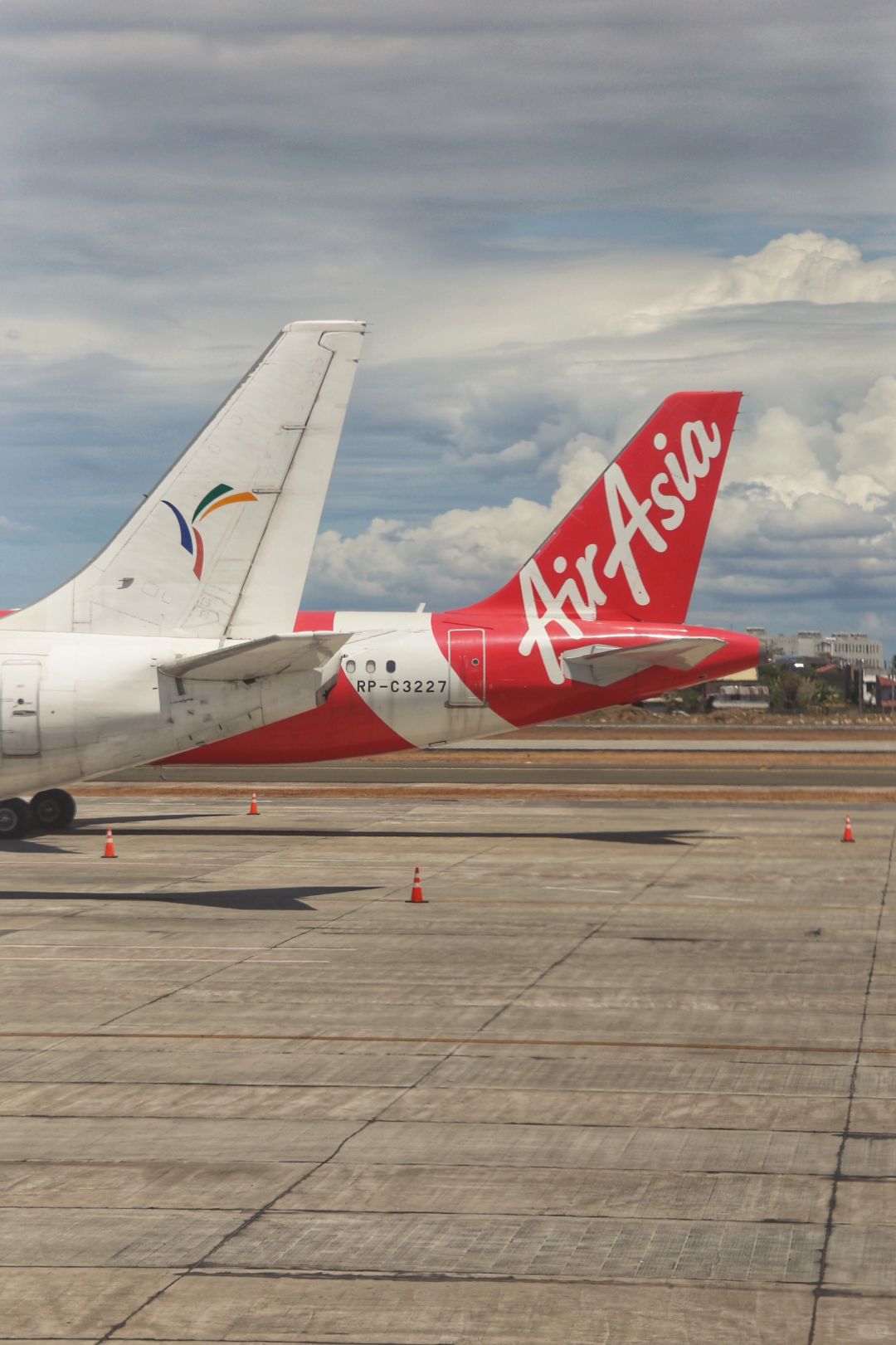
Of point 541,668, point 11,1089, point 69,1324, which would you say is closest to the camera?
point 69,1324

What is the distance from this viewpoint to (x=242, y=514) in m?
29.5

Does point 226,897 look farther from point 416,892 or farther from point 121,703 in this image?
point 121,703

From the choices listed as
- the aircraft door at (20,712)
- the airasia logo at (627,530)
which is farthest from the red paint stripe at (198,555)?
the airasia logo at (627,530)

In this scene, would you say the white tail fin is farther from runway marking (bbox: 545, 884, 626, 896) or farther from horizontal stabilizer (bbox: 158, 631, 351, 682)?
runway marking (bbox: 545, 884, 626, 896)

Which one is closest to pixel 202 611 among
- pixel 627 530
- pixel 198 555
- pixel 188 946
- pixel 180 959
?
pixel 198 555

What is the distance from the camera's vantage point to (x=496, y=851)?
36.0 metres

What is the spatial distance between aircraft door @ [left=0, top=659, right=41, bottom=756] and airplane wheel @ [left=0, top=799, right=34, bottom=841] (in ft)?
28.6

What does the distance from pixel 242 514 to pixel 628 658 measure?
1298 centimetres

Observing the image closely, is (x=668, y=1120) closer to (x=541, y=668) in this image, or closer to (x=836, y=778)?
(x=541, y=668)

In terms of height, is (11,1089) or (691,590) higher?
(691,590)

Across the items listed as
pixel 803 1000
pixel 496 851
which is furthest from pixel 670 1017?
pixel 496 851

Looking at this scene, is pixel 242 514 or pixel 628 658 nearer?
pixel 242 514

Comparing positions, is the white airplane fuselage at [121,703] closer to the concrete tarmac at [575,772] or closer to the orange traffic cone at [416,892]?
the orange traffic cone at [416,892]

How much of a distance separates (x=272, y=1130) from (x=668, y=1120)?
3710 millimetres
